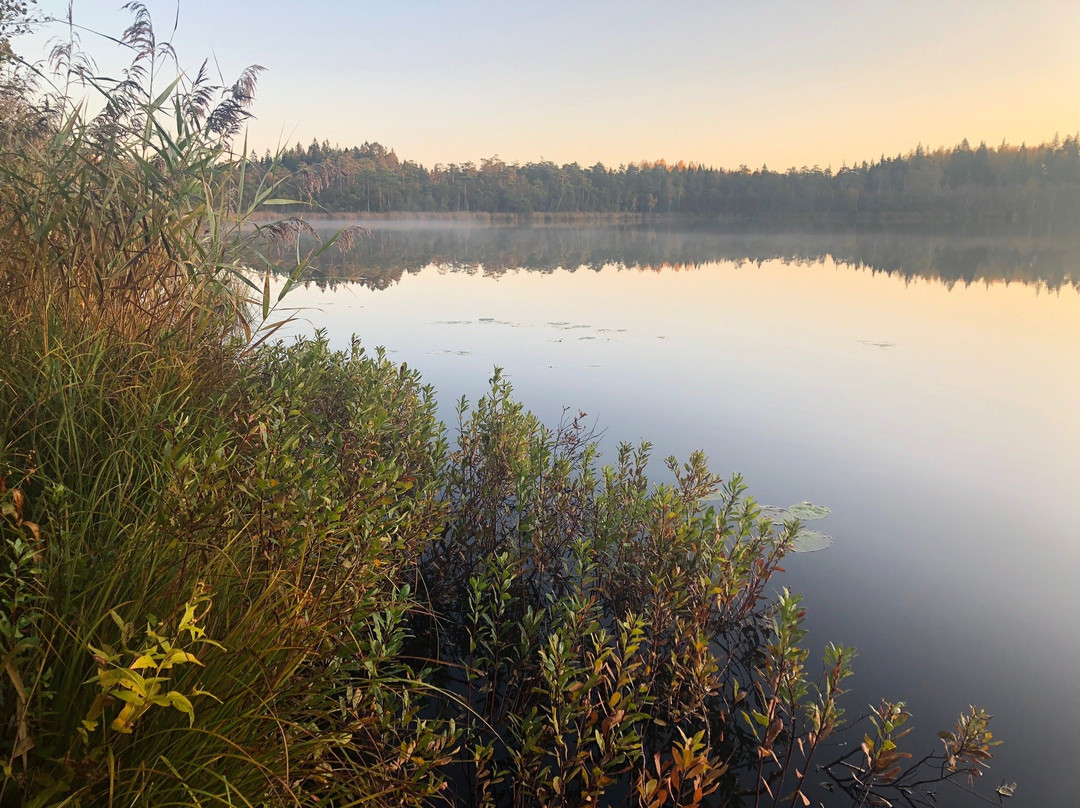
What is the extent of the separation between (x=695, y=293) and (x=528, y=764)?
20.8m

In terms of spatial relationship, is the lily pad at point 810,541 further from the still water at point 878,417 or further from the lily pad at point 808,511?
the lily pad at point 808,511

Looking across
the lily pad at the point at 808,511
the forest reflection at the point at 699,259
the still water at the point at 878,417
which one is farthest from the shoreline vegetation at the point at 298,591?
the forest reflection at the point at 699,259

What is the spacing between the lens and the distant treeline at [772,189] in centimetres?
8844

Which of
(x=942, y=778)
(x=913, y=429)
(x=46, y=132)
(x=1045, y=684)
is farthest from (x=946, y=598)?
(x=46, y=132)

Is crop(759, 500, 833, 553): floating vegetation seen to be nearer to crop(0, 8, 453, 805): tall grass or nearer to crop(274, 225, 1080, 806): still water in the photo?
crop(274, 225, 1080, 806): still water

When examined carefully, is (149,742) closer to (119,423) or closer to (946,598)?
(119,423)

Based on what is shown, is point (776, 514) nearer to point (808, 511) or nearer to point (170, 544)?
point (808, 511)

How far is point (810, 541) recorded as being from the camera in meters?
5.63

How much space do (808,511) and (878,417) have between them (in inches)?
154

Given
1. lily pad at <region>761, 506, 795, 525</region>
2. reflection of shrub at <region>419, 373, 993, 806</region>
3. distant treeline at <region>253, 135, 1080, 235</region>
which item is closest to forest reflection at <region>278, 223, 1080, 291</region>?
lily pad at <region>761, 506, 795, 525</region>

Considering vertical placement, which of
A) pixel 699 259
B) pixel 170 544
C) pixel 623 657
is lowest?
pixel 623 657

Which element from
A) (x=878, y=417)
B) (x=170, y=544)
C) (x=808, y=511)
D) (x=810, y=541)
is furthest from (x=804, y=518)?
(x=170, y=544)

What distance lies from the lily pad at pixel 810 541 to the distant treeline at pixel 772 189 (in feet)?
242

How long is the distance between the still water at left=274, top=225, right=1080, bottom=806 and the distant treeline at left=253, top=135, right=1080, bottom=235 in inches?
2408
